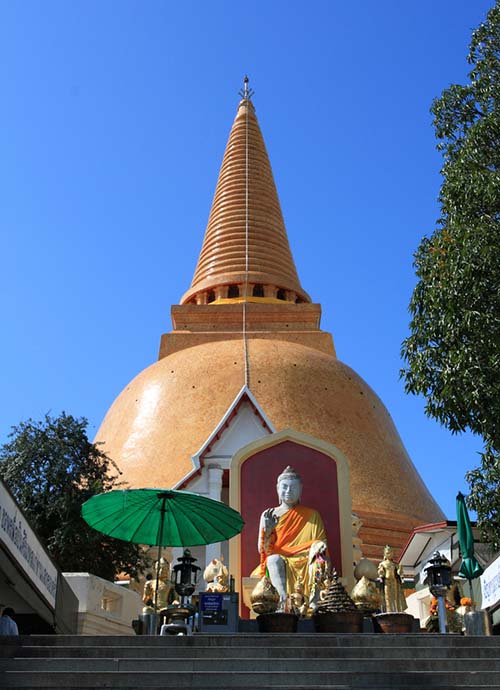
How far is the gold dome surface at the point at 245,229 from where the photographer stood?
3247 cm

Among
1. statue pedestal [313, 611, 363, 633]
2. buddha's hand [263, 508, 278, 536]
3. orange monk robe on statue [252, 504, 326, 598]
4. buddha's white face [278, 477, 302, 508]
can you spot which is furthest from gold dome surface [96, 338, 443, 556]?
statue pedestal [313, 611, 363, 633]

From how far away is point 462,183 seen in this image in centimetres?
1234

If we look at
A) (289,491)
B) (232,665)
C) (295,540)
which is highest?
(289,491)

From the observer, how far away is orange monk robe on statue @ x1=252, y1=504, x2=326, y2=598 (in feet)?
42.7

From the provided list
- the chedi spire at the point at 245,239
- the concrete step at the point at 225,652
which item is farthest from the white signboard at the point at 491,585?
the chedi spire at the point at 245,239

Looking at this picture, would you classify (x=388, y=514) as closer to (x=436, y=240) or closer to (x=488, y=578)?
(x=488, y=578)

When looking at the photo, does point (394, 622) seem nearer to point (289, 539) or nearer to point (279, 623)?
point (279, 623)

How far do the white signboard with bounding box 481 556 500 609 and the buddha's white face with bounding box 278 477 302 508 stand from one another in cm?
321

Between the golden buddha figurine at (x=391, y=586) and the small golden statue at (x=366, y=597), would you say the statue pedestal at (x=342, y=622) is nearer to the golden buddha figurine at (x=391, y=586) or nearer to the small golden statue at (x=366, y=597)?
the small golden statue at (x=366, y=597)

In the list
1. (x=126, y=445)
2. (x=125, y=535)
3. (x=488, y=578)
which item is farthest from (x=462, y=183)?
(x=126, y=445)

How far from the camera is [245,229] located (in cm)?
3391

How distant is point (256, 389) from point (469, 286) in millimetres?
13902

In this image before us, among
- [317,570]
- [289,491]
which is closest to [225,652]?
[317,570]

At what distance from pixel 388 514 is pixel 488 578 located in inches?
418
